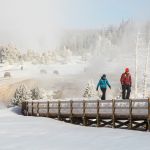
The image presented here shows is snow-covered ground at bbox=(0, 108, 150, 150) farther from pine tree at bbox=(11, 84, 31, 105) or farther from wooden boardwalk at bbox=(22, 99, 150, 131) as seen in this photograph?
pine tree at bbox=(11, 84, 31, 105)

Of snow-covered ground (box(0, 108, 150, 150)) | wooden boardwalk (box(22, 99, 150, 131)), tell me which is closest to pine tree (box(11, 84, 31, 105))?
wooden boardwalk (box(22, 99, 150, 131))

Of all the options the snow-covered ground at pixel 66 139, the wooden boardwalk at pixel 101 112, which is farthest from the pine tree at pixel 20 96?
the snow-covered ground at pixel 66 139

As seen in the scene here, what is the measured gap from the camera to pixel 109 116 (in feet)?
93.4

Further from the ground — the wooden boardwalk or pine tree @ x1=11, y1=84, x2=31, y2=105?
the wooden boardwalk

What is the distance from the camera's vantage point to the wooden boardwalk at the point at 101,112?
26.0 metres

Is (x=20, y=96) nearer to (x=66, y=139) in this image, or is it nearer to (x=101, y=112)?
(x=101, y=112)

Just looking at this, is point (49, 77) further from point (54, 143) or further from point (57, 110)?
point (54, 143)

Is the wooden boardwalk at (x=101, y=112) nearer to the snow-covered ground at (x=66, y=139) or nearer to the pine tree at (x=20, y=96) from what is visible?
the snow-covered ground at (x=66, y=139)

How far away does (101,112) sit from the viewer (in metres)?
29.1

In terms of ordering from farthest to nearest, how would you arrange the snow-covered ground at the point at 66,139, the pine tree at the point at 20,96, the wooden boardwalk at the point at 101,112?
the pine tree at the point at 20,96 → the wooden boardwalk at the point at 101,112 → the snow-covered ground at the point at 66,139

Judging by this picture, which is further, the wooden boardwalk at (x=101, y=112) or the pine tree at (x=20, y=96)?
the pine tree at (x=20, y=96)

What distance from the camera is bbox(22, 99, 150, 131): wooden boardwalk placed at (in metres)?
26.0

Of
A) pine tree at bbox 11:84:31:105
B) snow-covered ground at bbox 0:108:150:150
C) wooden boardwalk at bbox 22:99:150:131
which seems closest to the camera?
snow-covered ground at bbox 0:108:150:150

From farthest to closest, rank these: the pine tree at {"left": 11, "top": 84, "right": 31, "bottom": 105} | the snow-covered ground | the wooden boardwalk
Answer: the pine tree at {"left": 11, "top": 84, "right": 31, "bottom": 105} < the wooden boardwalk < the snow-covered ground
